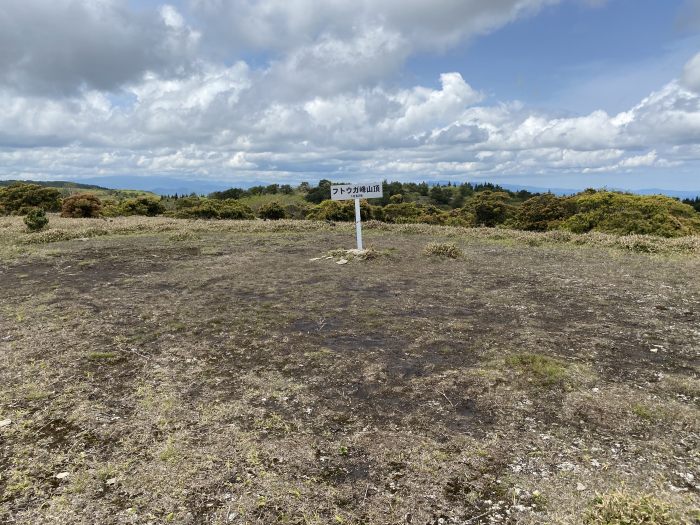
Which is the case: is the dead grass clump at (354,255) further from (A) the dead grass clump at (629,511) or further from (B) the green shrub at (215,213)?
(B) the green shrub at (215,213)

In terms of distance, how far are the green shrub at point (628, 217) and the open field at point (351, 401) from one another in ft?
74.0

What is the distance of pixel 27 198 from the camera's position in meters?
52.2

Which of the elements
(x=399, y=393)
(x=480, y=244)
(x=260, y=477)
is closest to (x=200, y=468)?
(x=260, y=477)

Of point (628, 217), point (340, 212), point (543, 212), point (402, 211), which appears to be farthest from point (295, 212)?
point (628, 217)

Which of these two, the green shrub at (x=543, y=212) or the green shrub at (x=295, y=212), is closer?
the green shrub at (x=543, y=212)

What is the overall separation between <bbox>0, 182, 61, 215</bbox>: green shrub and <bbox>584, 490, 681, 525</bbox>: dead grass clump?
59.7 metres

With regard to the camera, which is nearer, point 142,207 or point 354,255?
point 354,255

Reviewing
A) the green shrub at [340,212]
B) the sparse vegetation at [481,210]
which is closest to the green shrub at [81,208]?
the sparse vegetation at [481,210]

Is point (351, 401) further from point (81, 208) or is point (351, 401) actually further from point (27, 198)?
point (27, 198)

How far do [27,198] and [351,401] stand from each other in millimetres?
60116

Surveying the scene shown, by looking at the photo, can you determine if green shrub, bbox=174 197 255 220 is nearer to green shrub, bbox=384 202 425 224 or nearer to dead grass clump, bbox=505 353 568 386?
green shrub, bbox=384 202 425 224

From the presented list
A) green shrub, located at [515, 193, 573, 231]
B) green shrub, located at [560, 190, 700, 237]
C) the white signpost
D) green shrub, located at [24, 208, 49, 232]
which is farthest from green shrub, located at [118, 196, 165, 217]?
green shrub, located at [560, 190, 700, 237]

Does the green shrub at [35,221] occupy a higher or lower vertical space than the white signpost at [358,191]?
lower

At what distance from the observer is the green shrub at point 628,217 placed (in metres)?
31.2
